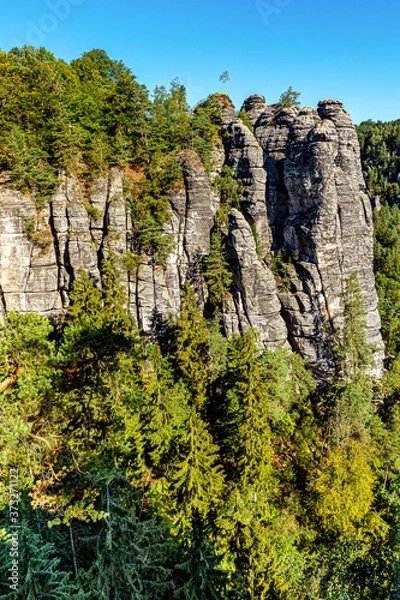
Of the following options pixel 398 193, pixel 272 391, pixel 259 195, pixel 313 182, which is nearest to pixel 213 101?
pixel 259 195

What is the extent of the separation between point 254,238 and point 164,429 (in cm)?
2089

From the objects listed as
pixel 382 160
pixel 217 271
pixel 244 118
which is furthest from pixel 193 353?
pixel 382 160

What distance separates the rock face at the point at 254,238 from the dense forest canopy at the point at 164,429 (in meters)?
1.54

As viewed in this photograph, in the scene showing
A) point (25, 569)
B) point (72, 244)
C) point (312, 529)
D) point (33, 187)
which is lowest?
point (312, 529)

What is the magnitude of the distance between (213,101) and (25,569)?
41.2 metres

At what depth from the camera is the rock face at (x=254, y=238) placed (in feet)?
89.9

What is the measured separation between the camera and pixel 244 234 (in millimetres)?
30766

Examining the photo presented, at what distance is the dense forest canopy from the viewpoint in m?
10.3

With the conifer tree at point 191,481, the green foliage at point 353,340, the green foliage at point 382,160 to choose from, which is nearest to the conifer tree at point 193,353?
the conifer tree at point 191,481

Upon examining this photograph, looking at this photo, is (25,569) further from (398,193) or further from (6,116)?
(398,193)

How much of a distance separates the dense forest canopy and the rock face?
1.54m

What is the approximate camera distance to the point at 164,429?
2144cm

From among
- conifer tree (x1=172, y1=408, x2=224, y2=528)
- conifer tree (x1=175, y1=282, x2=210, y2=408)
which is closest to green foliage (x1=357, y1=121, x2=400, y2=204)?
conifer tree (x1=175, y1=282, x2=210, y2=408)

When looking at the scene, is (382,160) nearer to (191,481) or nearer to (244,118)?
(244,118)
